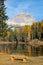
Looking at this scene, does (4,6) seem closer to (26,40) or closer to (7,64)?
(7,64)

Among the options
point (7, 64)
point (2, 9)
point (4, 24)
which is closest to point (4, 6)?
point (2, 9)

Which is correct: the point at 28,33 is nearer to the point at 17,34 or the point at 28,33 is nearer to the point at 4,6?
the point at 17,34

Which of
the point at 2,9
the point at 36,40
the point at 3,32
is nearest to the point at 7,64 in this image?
the point at 3,32

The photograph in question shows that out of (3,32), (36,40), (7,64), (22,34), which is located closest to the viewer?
(7,64)

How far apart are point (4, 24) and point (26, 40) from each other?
162 meters

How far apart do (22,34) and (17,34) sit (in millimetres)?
Answer: 5527

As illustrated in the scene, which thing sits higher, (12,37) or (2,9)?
(2,9)

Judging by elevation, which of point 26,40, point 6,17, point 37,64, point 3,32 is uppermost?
point 6,17

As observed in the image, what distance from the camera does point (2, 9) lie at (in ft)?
113

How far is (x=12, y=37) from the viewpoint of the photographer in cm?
19862

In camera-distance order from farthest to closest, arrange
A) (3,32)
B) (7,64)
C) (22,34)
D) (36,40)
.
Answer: (22,34) < (36,40) < (3,32) < (7,64)

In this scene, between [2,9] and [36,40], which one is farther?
[36,40]

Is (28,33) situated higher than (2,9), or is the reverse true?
(2,9)

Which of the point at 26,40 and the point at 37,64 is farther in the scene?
the point at 26,40
